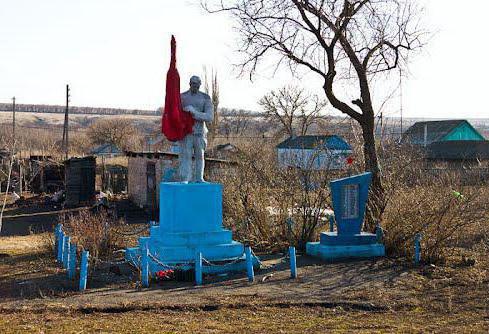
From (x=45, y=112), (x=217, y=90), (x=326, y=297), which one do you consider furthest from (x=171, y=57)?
(x=45, y=112)

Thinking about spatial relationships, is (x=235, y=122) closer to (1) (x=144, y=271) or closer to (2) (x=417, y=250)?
(2) (x=417, y=250)

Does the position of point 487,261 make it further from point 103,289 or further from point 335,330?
point 103,289

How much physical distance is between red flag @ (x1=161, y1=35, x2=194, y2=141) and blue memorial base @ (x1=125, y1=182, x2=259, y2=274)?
1.03m

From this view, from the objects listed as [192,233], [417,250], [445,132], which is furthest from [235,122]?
[192,233]

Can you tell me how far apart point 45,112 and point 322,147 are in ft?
528

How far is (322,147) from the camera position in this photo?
1439 cm

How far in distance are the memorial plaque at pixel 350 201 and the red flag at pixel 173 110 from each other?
357cm

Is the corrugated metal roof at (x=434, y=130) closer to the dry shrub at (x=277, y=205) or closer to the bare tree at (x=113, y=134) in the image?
the bare tree at (x=113, y=134)

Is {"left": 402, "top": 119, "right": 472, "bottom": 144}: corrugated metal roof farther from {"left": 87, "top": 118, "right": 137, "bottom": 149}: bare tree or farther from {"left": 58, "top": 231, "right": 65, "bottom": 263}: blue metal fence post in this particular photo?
{"left": 58, "top": 231, "right": 65, "bottom": 263}: blue metal fence post

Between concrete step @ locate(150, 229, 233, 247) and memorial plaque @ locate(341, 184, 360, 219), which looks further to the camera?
memorial plaque @ locate(341, 184, 360, 219)

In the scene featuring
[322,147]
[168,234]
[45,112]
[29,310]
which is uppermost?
[45,112]

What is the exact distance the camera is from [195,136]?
1275 centimetres

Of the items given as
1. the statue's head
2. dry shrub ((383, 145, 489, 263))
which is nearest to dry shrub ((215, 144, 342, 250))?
dry shrub ((383, 145, 489, 263))

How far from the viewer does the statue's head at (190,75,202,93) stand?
1265 centimetres
